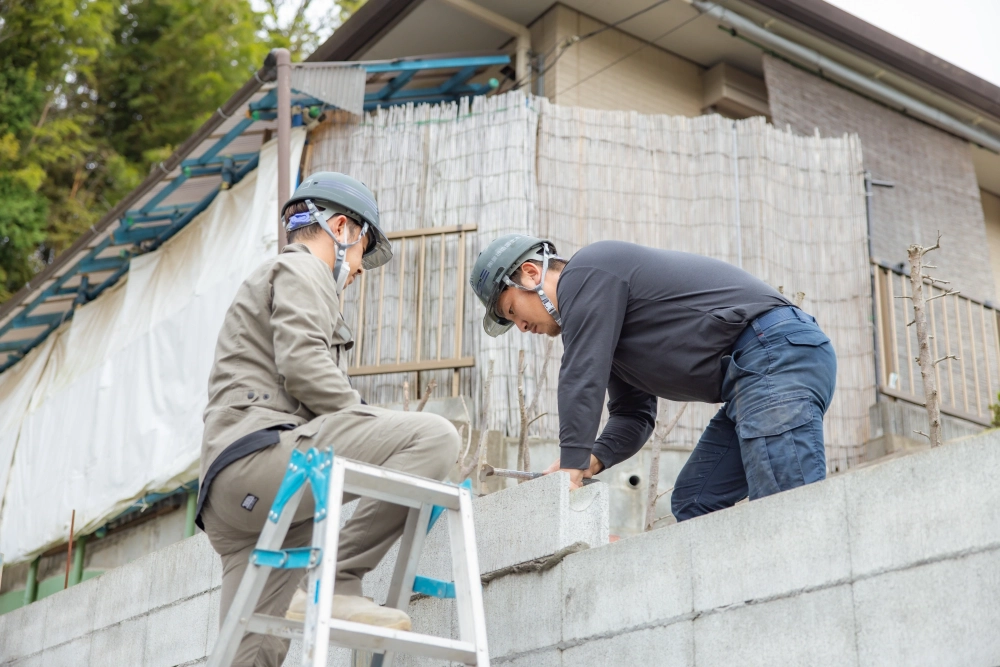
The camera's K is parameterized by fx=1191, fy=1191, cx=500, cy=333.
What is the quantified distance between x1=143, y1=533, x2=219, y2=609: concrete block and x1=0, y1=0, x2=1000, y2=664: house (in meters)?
3.00

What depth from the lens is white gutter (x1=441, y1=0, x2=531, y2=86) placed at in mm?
10289

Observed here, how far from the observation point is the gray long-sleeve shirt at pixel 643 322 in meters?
4.22

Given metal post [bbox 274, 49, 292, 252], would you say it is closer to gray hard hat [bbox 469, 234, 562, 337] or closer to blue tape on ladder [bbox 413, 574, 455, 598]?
gray hard hat [bbox 469, 234, 562, 337]

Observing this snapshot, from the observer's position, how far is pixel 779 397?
410 centimetres

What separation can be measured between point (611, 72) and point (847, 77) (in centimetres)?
208

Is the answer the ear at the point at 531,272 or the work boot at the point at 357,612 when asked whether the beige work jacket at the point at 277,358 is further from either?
the ear at the point at 531,272

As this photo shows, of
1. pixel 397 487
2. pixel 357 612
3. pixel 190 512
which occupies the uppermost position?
pixel 190 512

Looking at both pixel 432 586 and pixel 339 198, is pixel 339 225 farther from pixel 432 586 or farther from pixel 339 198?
pixel 432 586

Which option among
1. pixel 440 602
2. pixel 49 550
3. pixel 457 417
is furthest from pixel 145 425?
pixel 440 602

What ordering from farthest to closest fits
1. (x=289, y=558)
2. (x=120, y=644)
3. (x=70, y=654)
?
1. (x=70, y=654)
2. (x=120, y=644)
3. (x=289, y=558)

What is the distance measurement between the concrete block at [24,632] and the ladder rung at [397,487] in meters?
4.03

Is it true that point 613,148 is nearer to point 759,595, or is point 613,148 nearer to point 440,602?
point 440,602

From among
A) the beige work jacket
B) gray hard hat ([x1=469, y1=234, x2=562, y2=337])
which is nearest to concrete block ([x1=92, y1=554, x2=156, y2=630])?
the beige work jacket

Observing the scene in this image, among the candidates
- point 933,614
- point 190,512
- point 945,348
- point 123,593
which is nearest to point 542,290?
point 933,614
